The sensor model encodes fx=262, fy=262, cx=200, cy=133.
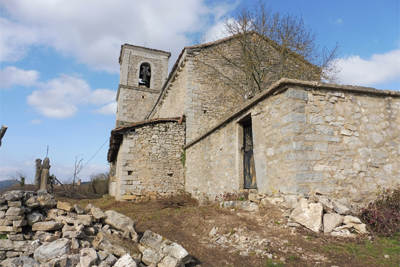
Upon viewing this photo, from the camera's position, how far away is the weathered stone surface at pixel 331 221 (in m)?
4.24

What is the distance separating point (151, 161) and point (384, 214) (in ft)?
28.0

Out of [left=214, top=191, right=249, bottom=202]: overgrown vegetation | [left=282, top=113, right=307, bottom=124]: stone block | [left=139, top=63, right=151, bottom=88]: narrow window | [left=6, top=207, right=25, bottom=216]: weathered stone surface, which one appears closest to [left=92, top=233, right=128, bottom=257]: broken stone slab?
[left=6, top=207, right=25, bottom=216]: weathered stone surface

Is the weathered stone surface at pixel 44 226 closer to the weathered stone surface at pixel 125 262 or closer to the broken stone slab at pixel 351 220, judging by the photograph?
the weathered stone surface at pixel 125 262

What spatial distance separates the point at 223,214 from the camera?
18.0 feet

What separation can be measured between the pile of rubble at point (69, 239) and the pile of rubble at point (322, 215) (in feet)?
6.87

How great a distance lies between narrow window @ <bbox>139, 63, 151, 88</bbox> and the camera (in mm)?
24469

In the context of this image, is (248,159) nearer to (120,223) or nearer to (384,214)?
(384,214)

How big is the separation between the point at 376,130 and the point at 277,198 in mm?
2608

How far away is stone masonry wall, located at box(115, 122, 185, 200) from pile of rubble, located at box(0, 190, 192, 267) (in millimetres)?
6304

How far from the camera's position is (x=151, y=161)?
36.9 feet

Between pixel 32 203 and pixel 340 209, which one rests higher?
pixel 32 203

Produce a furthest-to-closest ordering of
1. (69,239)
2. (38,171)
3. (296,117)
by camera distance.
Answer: (38,171)
(296,117)
(69,239)

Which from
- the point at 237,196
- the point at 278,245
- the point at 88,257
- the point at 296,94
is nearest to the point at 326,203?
the point at 278,245

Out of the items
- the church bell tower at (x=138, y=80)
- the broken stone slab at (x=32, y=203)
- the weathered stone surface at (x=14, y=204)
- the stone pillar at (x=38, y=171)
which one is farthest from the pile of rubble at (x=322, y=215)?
the church bell tower at (x=138, y=80)
